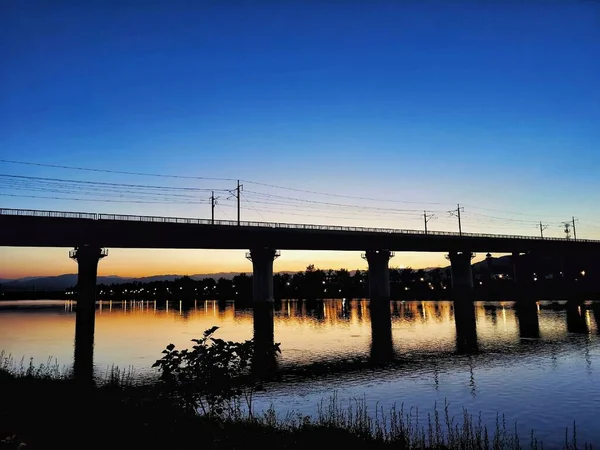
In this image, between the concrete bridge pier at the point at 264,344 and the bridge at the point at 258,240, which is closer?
the concrete bridge pier at the point at 264,344

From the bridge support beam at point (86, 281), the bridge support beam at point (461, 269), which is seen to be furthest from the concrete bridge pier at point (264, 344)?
the bridge support beam at point (461, 269)

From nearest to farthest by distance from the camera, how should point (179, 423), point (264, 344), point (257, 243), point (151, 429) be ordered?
1. point (151, 429)
2. point (179, 423)
3. point (264, 344)
4. point (257, 243)

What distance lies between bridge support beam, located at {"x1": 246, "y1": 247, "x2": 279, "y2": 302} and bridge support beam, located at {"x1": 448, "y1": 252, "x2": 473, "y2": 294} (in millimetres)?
68643

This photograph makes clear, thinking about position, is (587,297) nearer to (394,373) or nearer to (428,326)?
(428,326)

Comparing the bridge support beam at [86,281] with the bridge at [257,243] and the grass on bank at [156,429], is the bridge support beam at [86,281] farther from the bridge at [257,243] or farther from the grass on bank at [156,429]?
the grass on bank at [156,429]

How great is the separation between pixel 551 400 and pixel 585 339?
99.8 ft

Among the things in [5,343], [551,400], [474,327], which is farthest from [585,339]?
[5,343]

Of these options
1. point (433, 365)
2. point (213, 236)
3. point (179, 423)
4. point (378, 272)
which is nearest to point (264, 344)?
point (433, 365)

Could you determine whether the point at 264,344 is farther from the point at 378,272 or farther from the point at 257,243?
the point at 378,272

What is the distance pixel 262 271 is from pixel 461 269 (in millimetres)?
73987

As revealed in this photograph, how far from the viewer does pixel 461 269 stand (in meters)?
157

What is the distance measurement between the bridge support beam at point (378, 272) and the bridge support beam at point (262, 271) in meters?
32.0

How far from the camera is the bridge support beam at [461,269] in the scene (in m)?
155

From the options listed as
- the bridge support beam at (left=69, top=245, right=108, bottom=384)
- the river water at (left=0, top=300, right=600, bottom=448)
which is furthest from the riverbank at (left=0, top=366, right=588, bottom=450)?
the bridge support beam at (left=69, top=245, right=108, bottom=384)
